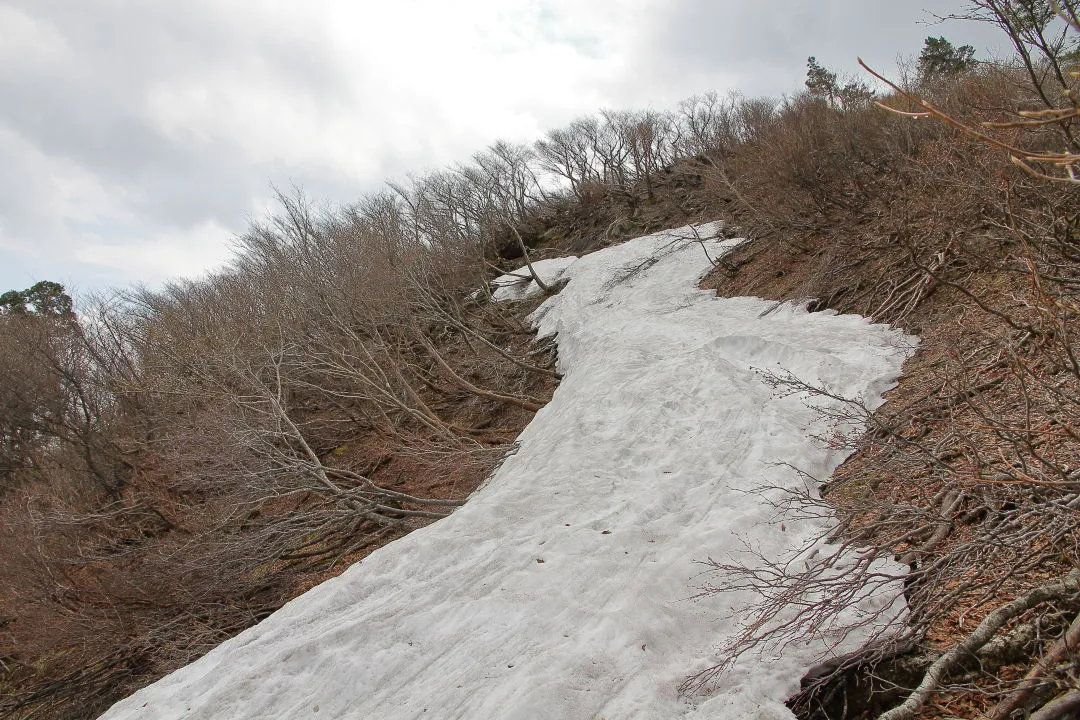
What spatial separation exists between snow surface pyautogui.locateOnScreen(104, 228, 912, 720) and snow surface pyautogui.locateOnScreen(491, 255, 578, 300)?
1272 cm

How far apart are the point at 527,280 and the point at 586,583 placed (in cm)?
1807

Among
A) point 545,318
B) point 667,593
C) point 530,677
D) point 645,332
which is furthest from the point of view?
point 545,318

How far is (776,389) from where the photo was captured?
7.39 metres

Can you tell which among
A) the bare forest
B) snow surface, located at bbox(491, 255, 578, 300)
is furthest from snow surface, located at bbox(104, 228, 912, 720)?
snow surface, located at bbox(491, 255, 578, 300)

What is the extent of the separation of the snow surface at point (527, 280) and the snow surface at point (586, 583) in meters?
12.7

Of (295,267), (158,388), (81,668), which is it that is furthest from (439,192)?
(81,668)

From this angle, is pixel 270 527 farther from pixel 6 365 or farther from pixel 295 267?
pixel 6 365

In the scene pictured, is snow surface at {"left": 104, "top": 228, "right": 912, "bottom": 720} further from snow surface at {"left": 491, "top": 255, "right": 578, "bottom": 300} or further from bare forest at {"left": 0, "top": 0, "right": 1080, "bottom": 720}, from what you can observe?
snow surface at {"left": 491, "top": 255, "right": 578, "bottom": 300}

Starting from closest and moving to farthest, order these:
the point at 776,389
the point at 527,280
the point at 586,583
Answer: the point at 586,583 < the point at 776,389 < the point at 527,280

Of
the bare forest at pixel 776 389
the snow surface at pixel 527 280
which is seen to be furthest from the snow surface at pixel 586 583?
the snow surface at pixel 527 280

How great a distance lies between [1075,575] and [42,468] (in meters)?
18.7

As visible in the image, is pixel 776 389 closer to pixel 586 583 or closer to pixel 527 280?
pixel 586 583

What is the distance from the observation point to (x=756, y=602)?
4082mm

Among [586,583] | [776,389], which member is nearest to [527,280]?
[776,389]
